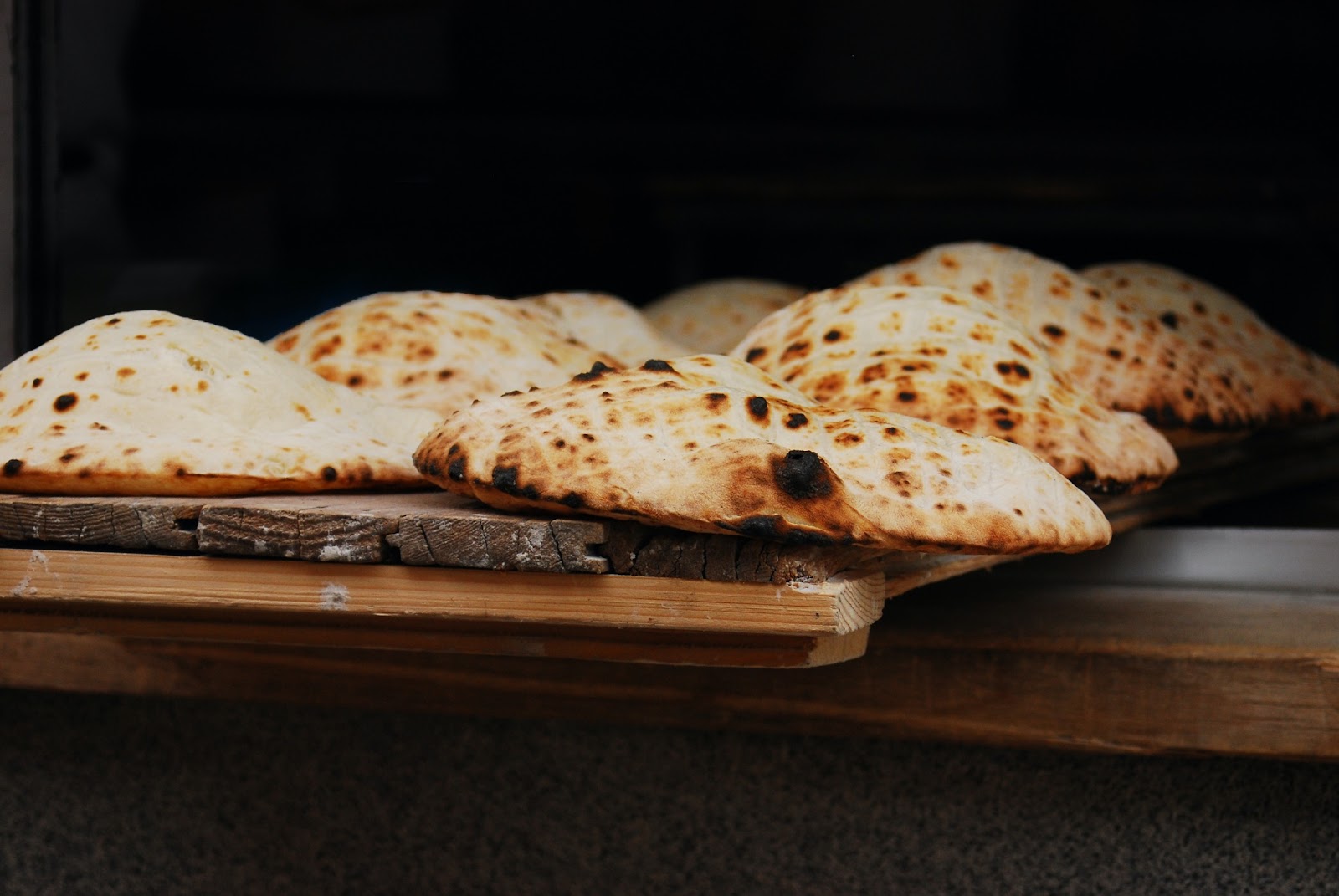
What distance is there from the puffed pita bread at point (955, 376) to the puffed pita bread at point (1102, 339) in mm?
110

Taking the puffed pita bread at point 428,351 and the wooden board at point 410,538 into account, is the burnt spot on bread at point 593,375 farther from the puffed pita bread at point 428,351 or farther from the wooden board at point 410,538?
the puffed pita bread at point 428,351

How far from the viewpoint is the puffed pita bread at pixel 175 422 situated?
153cm

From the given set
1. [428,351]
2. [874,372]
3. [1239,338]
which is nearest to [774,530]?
[874,372]

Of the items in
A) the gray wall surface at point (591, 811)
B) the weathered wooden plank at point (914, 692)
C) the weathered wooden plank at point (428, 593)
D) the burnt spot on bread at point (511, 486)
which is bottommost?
the gray wall surface at point (591, 811)

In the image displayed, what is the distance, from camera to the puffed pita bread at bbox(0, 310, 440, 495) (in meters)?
1.53

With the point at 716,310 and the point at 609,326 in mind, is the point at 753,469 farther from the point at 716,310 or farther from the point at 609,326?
the point at 716,310

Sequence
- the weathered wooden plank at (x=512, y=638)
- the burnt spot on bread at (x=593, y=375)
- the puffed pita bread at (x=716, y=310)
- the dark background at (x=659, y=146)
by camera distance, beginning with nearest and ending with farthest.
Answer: the weathered wooden plank at (x=512, y=638) → the burnt spot on bread at (x=593, y=375) → the puffed pita bread at (x=716, y=310) → the dark background at (x=659, y=146)

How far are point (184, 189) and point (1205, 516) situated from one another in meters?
2.01

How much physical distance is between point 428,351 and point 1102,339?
0.96 metres

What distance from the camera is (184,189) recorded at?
114 inches

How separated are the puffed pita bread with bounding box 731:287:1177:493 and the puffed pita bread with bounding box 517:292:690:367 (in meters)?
0.40

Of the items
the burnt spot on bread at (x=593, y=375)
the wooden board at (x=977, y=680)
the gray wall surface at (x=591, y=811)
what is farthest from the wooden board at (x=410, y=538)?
the gray wall surface at (x=591, y=811)

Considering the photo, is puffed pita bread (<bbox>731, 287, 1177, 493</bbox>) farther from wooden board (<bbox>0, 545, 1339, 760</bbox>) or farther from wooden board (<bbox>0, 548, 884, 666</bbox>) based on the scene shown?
wooden board (<bbox>0, 548, 884, 666</bbox>)

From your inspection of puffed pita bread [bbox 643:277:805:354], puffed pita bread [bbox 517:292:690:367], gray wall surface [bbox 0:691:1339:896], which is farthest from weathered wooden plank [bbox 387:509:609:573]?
puffed pita bread [bbox 643:277:805:354]
